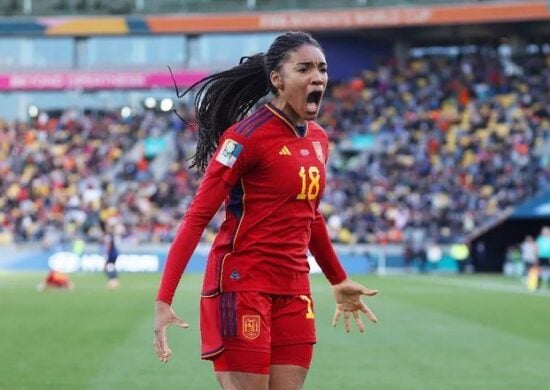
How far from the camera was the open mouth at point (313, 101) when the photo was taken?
5.75 m

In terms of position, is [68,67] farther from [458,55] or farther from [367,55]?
[458,55]

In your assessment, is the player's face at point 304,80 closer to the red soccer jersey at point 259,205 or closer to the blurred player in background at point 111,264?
the red soccer jersey at point 259,205

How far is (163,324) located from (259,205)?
755 millimetres

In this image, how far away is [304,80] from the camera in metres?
5.77

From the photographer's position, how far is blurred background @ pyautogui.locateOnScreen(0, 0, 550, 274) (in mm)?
43969

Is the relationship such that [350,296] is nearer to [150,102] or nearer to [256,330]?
[256,330]

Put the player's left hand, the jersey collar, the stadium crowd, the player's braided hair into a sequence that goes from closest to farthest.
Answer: the jersey collar < the player's braided hair < the player's left hand < the stadium crowd

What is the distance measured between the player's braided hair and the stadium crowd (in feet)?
122

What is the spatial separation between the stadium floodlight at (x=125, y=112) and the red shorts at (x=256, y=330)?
166 ft

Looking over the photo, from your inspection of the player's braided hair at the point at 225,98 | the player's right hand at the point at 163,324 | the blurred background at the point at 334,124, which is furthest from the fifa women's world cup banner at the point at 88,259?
the player's right hand at the point at 163,324

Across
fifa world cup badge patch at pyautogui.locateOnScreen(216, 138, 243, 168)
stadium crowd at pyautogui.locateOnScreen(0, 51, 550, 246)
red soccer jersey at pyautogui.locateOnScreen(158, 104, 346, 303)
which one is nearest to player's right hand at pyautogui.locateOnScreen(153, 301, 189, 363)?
red soccer jersey at pyautogui.locateOnScreen(158, 104, 346, 303)

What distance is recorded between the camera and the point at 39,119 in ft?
185

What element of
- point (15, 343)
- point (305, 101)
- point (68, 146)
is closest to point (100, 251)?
point (68, 146)

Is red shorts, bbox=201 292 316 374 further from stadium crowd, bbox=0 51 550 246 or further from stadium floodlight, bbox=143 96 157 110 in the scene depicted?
stadium floodlight, bbox=143 96 157 110
